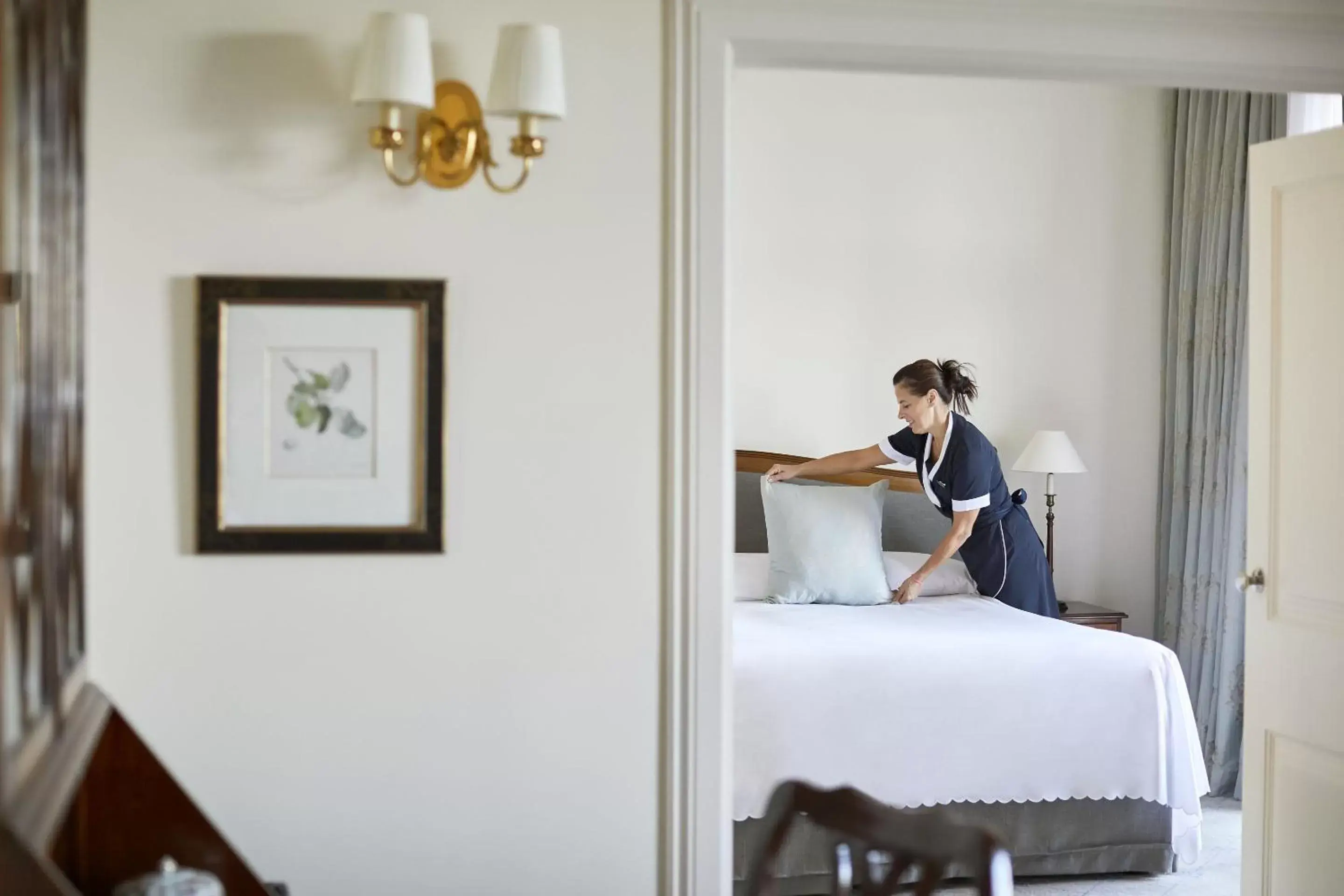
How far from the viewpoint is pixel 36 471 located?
5.41 feet

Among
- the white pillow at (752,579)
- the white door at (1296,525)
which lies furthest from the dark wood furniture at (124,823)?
the white pillow at (752,579)

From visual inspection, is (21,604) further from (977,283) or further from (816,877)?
(977,283)

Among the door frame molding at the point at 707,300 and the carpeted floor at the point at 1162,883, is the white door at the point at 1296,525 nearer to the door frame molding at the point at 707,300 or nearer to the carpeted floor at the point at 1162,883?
the carpeted floor at the point at 1162,883

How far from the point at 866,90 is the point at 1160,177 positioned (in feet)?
4.54

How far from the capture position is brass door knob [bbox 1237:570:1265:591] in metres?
3.30

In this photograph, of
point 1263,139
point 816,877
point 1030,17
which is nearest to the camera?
point 1030,17

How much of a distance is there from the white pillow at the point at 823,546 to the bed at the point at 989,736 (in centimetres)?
74

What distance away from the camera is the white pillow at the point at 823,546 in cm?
498

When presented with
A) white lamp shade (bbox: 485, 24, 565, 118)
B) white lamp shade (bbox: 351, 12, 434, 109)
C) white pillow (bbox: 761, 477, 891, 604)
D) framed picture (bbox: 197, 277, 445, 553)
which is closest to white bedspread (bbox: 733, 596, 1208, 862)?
white pillow (bbox: 761, 477, 891, 604)

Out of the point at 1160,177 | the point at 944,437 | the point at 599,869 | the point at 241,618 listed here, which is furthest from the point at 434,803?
the point at 1160,177

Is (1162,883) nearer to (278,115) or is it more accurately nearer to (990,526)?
(990,526)

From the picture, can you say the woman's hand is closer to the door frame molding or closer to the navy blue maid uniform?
the navy blue maid uniform

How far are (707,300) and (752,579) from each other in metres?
2.54

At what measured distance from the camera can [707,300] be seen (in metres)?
2.67
